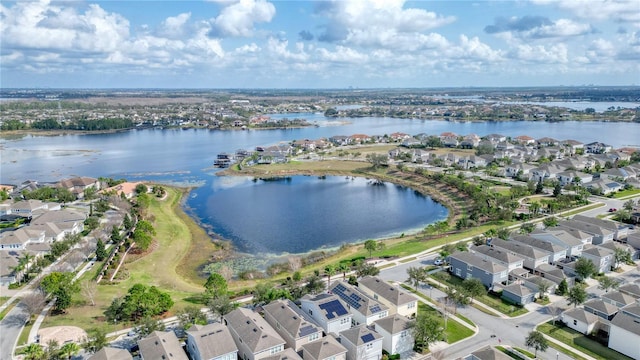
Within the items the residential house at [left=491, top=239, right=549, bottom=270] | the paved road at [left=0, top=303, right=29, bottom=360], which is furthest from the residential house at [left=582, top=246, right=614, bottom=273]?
the paved road at [left=0, top=303, right=29, bottom=360]

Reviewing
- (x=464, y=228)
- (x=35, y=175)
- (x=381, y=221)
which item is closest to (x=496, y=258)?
(x=464, y=228)

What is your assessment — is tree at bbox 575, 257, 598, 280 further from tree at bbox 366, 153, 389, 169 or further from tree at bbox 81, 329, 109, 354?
tree at bbox 366, 153, 389, 169

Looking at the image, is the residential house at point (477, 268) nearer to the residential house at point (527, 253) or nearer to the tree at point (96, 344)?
the residential house at point (527, 253)

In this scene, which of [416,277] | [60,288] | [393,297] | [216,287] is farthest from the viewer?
[416,277]

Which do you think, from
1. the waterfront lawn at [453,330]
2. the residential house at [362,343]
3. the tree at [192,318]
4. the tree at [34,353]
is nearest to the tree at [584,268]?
the waterfront lawn at [453,330]

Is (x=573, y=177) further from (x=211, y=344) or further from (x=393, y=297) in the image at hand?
(x=211, y=344)

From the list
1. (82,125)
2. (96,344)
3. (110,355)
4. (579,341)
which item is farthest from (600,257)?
(82,125)
